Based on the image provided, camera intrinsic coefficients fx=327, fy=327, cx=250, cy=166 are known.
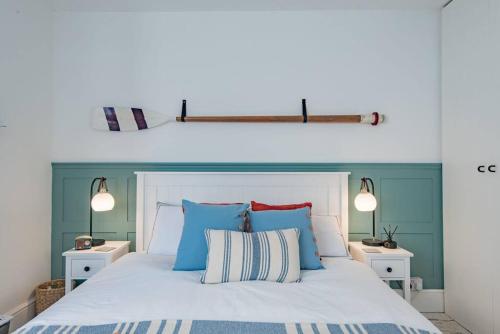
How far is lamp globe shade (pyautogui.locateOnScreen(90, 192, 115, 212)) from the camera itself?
2471 millimetres

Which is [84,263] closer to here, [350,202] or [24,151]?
[24,151]

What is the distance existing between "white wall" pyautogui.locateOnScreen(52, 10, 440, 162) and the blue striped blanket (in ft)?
5.24

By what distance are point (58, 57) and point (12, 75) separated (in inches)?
20.3

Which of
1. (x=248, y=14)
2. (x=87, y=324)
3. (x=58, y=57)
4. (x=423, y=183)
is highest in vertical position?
(x=248, y=14)

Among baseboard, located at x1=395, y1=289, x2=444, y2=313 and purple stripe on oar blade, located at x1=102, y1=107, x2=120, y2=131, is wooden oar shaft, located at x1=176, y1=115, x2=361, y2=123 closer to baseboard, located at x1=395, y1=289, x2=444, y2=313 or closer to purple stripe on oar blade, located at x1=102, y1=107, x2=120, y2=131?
purple stripe on oar blade, located at x1=102, y1=107, x2=120, y2=131

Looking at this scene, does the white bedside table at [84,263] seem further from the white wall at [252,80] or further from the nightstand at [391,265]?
the nightstand at [391,265]

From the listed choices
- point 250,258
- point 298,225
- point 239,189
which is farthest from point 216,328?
point 239,189

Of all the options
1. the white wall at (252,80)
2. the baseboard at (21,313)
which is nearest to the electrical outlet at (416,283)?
the white wall at (252,80)

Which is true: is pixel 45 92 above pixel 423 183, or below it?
above

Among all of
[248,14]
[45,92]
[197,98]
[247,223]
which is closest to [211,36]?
[248,14]

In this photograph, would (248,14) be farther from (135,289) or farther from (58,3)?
(135,289)

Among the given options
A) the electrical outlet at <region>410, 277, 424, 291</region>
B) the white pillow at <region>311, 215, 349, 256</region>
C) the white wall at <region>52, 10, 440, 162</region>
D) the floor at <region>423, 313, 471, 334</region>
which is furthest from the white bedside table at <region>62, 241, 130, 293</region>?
the floor at <region>423, 313, 471, 334</region>

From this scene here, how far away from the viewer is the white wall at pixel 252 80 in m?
2.72

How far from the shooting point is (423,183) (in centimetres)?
271
